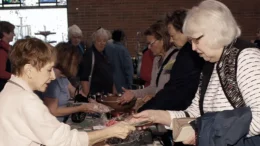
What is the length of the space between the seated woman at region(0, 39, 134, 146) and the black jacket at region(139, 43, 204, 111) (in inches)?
40.9

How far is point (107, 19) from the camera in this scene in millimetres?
10281

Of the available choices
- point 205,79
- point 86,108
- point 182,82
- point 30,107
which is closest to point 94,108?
point 86,108

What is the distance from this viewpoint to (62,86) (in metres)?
3.65

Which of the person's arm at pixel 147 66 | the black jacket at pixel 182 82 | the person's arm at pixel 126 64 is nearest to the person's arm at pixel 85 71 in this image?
the person's arm at pixel 147 66

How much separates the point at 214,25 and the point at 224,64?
0.64 ft

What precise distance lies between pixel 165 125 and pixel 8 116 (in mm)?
1045

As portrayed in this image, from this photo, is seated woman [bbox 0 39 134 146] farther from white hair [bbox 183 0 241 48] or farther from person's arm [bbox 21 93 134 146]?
white hair [bbox 183 0 241 48]

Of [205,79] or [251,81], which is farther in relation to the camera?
[205,79]

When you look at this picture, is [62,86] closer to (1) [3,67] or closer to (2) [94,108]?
(2) [94,108]

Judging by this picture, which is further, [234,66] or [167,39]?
[167,39]

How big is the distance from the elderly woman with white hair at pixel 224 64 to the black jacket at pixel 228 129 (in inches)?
0.4

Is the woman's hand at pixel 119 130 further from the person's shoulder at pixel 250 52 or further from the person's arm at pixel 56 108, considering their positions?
the person's arm at pixel 56 108

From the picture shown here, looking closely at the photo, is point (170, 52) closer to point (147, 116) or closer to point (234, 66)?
point (147, 116)

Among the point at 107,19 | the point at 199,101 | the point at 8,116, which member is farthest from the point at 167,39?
the point at 107,19
